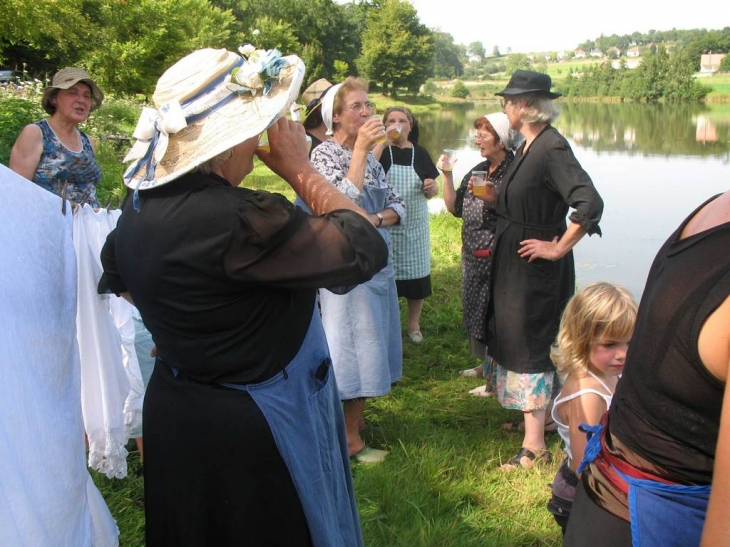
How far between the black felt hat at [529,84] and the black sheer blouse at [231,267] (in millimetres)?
1930

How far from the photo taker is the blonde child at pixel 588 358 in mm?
1992

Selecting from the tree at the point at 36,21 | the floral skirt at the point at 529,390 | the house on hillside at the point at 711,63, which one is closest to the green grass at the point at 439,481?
the floral skirt at the point at 529,390

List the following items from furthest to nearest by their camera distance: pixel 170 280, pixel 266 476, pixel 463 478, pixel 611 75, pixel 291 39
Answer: pixel 291 39
pixel 611 75
pixel 463 478
pixel 266 476
pixel 170 280

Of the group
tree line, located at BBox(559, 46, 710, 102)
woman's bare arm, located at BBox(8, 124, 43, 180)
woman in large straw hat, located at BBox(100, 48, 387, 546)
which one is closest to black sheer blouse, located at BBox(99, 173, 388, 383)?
woman in large straw hat, located at BBox(100, 48, 387, 546)

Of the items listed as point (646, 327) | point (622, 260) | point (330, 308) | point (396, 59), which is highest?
point (396, 59)

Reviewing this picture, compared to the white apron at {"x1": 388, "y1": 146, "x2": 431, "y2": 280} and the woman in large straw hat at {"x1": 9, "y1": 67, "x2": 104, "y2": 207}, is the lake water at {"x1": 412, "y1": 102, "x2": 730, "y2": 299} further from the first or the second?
the woman in large straw hat at {"x1": 9, "y1": 67, "x2": 104, "y2": 207}

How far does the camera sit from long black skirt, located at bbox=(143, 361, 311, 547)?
1.60 m

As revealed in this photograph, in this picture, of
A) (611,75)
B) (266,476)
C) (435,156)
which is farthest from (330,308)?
(611,75)

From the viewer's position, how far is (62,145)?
4.32 m

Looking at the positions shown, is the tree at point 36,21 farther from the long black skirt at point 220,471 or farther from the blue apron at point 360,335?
the long black skirt at point 220,471

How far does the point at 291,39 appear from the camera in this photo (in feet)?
159

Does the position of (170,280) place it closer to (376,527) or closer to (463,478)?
(376,527)

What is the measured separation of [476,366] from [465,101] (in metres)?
50.4

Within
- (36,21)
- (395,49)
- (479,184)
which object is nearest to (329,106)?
(479,184)
